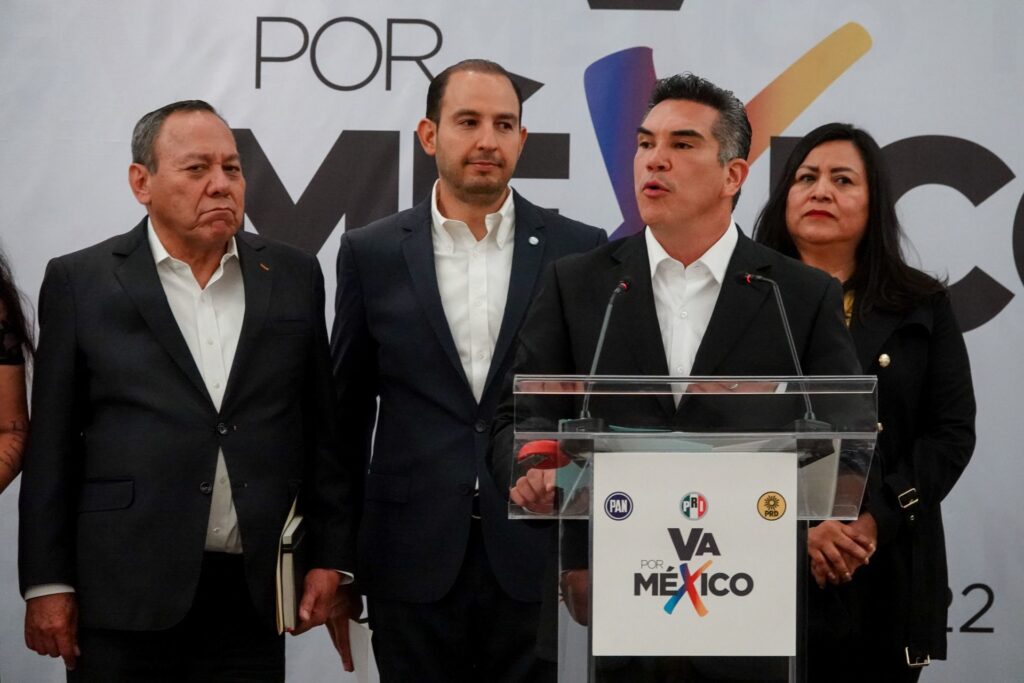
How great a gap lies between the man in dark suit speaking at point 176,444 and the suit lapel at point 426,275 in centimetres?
29

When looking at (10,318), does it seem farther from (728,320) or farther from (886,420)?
(886,420)

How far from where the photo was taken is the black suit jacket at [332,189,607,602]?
11.6ft

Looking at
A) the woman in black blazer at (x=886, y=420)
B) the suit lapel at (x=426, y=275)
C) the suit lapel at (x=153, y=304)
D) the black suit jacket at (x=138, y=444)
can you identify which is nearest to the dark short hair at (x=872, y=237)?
the woman in black blazer at (x=886, y=420)

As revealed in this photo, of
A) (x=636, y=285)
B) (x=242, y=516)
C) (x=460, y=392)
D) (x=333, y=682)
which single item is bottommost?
(x=333, y=682)

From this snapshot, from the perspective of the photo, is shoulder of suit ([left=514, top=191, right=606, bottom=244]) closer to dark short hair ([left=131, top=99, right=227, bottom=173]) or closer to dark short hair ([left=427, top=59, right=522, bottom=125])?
dark short hair ([left=427, top=59, right=522, bottom=125])

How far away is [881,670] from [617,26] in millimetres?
2102

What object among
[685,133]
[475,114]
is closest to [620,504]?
[685,133]

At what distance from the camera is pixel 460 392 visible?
3.57 meters

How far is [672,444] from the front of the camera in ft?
7.75

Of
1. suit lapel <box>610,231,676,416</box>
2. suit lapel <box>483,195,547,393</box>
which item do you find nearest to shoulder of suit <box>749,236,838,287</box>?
suit lapel <box>610,231,676,416</box>

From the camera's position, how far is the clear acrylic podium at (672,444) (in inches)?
92.7

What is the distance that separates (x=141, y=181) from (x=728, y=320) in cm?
151

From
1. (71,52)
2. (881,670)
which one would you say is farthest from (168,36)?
(881,670)

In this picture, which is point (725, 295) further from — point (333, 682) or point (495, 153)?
point (333, 682)
